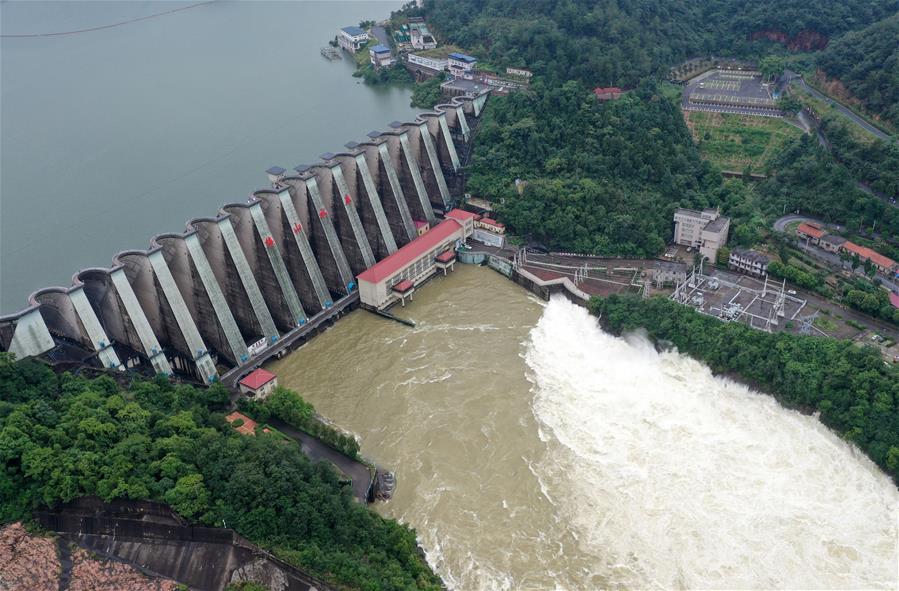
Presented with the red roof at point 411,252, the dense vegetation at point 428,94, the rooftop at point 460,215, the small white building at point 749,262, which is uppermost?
the dense vegetation at point 428,94

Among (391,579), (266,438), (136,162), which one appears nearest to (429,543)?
(391,579)

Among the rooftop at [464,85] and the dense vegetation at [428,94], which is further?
the dense vegetation at [428,94]

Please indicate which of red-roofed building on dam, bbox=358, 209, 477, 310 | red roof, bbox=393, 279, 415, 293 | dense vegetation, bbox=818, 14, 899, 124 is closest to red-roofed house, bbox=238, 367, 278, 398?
red-roofed building on dam, bbox=358, 209, 477, 310

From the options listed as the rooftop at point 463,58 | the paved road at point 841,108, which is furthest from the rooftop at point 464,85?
the paved road at point 841,108

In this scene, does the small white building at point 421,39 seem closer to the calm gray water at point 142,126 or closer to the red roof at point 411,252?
the calm gray water at point 142,126

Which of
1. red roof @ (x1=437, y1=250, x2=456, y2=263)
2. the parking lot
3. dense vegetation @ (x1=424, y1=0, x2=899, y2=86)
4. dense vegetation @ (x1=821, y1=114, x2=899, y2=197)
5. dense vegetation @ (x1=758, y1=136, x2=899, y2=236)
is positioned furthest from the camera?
dense vegetation @ (x1=424, y1=0, x2=899, y2=86)

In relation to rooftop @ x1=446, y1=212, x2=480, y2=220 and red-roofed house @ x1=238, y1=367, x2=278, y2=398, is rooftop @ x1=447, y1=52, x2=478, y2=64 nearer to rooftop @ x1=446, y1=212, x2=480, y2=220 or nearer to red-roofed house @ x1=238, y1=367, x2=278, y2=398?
rooftop @ x1=446, y1=212, x2=480, y2=220

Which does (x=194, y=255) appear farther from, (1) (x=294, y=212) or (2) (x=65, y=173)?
(2) (x=65, y=173)
